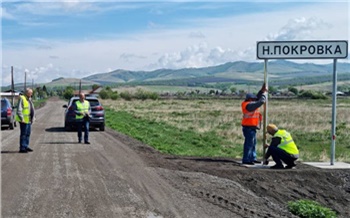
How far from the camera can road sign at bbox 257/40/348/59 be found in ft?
42.4

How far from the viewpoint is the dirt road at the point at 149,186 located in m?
8.08

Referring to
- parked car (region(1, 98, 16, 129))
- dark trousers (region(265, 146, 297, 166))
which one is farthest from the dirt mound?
parked car (region(1, 98, 16, 129))

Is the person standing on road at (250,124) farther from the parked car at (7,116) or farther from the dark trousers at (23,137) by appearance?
the parked car at (7,116)

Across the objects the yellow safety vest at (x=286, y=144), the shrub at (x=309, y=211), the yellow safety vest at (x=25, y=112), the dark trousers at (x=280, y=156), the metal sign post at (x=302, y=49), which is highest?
the metal sign post at (x=302, y=49)

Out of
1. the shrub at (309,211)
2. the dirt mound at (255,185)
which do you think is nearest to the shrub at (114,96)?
the dirt mound at (255,185)

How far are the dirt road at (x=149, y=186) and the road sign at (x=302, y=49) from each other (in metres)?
2.82

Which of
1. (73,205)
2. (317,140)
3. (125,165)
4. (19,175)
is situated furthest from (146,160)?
(317,140)

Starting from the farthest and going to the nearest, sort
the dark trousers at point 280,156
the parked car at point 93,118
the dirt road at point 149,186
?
the parked car at point 93,118 → the dark trousers at point 280,156 → the dirt road at point 149,186

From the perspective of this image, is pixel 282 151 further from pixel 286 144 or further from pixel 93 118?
pixel 93 118

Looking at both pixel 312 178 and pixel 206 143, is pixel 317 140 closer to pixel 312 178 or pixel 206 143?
pixel 206 143

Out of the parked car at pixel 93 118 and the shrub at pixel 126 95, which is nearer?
the parked car at pixel 93 118

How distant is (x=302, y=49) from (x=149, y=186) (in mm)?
5767

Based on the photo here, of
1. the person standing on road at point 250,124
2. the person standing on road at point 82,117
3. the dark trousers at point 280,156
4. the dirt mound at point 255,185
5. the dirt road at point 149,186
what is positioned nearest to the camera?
the dirt road at point 149,186

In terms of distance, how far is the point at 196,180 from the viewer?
35.1ft
